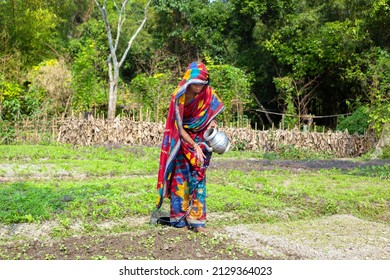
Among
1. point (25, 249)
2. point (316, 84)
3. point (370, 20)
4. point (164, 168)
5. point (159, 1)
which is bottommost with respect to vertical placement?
point (25, 249)

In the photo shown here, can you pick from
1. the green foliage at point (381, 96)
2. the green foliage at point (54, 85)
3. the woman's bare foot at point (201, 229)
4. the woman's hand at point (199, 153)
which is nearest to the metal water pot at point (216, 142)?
the woman's hand at point (199, 153)

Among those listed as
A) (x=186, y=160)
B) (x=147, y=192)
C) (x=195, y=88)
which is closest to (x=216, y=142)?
(x=186, y=160)

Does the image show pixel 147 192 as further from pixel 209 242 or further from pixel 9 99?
pixel 9 99

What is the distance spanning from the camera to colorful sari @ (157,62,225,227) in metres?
5.86

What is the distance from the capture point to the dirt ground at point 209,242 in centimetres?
486

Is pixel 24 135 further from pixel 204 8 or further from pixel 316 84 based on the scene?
pixel 316 84

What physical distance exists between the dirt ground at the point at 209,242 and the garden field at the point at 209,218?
0.01 m

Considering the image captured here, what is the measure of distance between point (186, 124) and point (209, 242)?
1384 mm

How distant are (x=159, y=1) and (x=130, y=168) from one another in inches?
720

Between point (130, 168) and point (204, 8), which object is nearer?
point (130, 168)

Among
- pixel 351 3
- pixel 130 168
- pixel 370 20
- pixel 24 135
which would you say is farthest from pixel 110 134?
pixel 351 3

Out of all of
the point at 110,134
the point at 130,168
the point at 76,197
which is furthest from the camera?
the point at 110,134

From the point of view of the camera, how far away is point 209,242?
5.39 metres

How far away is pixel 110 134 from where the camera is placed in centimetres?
1869
